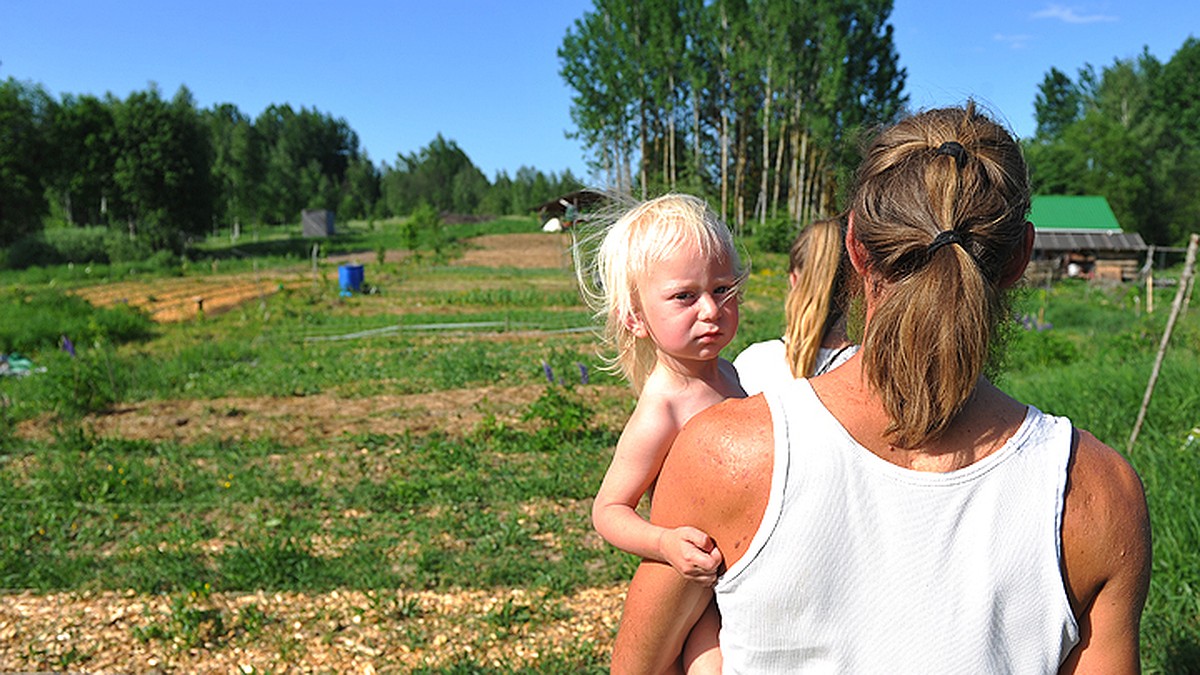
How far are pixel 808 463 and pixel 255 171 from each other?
2766 inches

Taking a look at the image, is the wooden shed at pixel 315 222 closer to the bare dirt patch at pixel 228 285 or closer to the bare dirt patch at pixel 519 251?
the bare dirt patch at pixel 519 251

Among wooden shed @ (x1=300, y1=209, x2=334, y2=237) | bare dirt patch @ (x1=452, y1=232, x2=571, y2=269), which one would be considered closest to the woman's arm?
bare dirt patch @ (x1=452, y1=232, x2=571, y2=269)

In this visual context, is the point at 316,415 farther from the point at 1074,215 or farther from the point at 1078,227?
the point at 1074,215

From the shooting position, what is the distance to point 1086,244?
1378 inches

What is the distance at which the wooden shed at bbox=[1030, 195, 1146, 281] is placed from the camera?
113 ft

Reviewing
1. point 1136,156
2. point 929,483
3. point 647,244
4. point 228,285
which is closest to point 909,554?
point 929,483

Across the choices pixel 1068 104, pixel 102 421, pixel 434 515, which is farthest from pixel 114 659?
pixel 1068 104

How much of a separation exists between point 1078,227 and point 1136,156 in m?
12.5

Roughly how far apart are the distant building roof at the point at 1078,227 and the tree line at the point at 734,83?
27.5ft

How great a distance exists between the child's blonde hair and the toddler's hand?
23.9 inches

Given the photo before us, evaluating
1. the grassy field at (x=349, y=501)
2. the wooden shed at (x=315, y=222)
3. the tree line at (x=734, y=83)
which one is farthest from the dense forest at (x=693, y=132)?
the grassy field at (x=349, y=501)

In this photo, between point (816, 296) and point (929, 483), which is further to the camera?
point (816, 296)

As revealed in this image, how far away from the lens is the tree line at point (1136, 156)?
146 ft

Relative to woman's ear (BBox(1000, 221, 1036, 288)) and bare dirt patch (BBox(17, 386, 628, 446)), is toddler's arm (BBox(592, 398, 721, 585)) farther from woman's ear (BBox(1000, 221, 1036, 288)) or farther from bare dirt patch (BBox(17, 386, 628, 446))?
bare dirt patch (BBox(17, 386, 628, 446))
